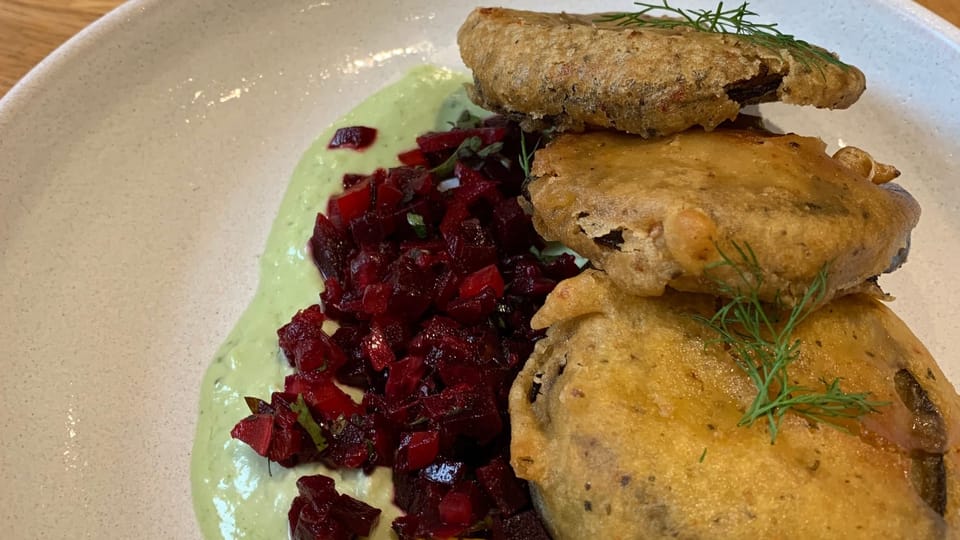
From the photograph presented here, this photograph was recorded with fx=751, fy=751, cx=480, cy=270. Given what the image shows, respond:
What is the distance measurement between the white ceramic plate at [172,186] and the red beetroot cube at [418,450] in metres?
0.99

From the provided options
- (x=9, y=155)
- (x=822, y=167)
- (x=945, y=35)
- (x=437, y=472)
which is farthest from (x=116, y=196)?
(x=945, y=35)

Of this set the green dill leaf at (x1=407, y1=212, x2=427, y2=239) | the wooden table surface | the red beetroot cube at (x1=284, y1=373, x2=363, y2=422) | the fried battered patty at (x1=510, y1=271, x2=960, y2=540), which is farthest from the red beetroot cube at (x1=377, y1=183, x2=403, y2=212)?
the wooden table surface

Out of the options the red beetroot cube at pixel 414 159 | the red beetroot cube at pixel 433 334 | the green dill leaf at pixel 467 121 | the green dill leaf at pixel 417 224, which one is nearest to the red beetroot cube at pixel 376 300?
the red beetroot cube at pixel 433 334

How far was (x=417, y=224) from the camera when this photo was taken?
4047 mm

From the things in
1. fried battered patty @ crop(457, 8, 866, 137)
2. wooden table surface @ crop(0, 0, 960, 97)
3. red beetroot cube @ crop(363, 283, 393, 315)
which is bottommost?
red beetroot cube @ crop(363, 283, 393, 315)

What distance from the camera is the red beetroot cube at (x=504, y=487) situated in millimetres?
3186

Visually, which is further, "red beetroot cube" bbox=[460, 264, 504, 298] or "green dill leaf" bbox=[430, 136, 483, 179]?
"green dill leaf" bbox=[430, 136, 483, 179]

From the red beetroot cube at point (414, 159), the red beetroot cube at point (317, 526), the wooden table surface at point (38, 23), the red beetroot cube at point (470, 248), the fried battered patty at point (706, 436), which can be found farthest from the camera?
the wooden table surface at point (38, 23)

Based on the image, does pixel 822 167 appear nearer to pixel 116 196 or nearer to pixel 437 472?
pixel 437 472

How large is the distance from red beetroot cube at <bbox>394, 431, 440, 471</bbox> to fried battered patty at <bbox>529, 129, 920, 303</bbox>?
1.03 meters

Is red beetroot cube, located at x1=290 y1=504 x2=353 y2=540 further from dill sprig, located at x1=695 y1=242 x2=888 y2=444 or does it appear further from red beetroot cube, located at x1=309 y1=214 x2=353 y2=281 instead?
dill sprig, located at x1=695 y1=242 x2=888 y2=444

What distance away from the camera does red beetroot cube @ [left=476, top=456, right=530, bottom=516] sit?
319cm

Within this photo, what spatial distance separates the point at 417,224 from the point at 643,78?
1493mm

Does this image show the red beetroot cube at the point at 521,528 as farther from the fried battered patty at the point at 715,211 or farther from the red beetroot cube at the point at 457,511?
the fried battered patty at the point at 715,211
